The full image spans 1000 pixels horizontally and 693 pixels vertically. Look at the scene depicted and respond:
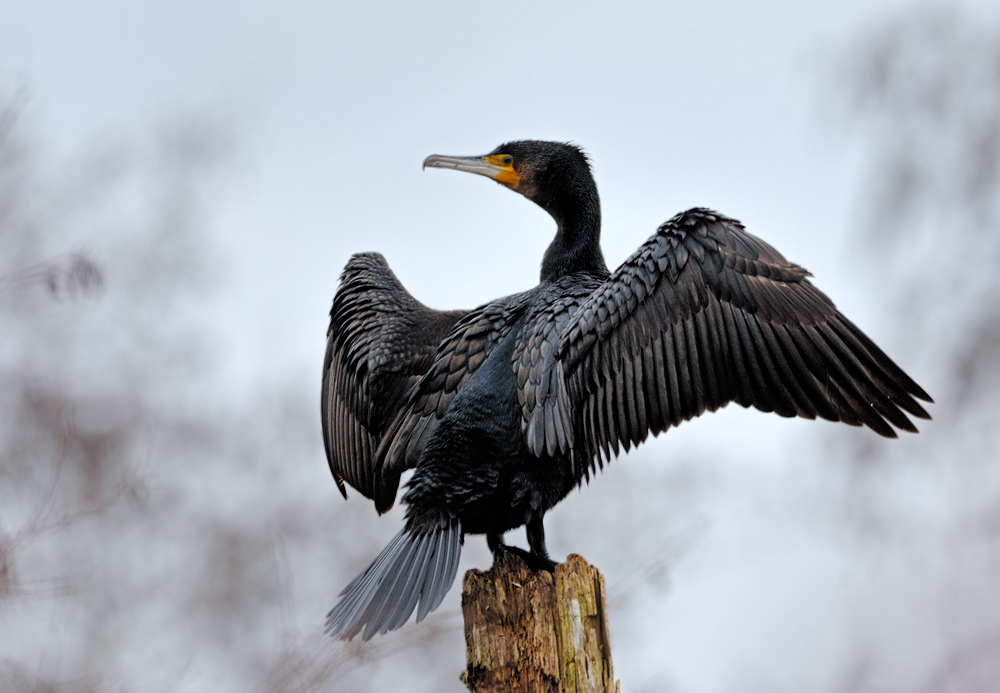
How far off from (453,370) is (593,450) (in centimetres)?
60

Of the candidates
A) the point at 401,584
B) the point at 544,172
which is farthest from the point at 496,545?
the point at 544,172

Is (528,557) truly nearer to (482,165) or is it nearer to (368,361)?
(368,361)

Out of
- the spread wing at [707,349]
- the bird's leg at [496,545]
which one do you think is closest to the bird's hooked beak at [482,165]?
the spread wing at [707,349]

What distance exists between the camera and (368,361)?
399cm

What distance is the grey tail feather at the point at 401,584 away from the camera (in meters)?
2.78

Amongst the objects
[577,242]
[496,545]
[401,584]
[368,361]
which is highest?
[577,242]

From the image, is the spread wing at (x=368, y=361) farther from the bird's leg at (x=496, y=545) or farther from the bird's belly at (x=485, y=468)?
the bird's belly at (x=485, y=468)

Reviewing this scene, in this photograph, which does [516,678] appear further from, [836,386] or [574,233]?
[574,233]

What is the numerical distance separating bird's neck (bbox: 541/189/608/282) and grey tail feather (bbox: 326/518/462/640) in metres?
1.31

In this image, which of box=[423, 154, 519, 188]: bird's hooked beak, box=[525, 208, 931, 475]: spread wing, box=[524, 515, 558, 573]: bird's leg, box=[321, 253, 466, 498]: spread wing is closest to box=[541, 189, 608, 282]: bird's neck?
box=[423, 154, 519, 188]: bird's hooked beak

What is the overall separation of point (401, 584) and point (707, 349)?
1.26 meters

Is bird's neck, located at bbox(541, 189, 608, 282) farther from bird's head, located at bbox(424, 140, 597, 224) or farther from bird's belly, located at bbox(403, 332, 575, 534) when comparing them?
bird's belly, located at bbox(403, 332, 575, 534)

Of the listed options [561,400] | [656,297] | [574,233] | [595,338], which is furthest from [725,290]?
[574,233]

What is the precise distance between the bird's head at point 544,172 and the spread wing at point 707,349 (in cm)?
90
